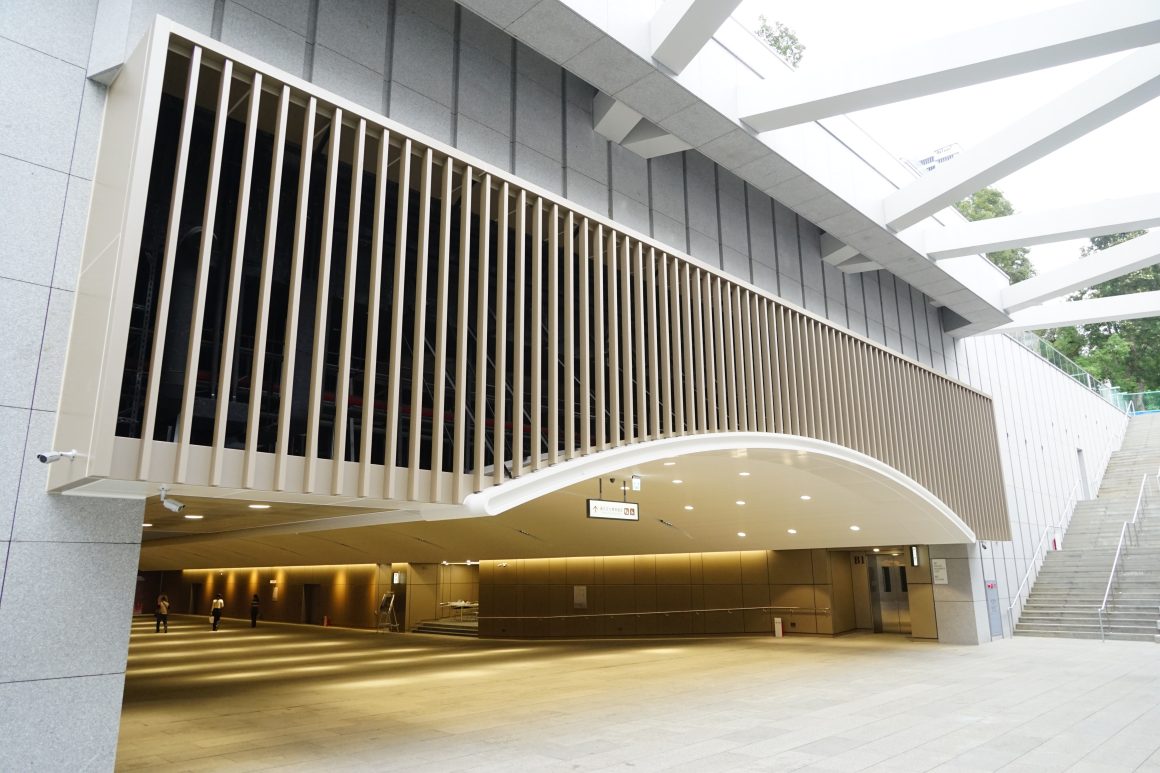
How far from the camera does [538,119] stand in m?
9.59

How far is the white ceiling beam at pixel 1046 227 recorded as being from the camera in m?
13.2

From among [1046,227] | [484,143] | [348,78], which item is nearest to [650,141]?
[484,143]

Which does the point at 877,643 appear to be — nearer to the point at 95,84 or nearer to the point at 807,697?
the point at 807,697

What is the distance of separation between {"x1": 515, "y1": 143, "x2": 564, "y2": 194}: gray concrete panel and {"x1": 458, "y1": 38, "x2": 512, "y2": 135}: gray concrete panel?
0.35 metres

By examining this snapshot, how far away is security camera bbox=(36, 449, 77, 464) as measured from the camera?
4934mm

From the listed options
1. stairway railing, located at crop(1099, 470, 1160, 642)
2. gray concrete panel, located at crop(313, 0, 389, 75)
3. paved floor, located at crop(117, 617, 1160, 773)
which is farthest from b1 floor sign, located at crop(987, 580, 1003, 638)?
gray concrete panel, located at crop(313, 0, 389, 75)

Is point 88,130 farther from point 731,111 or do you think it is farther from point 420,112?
point 731,111

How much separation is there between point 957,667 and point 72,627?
49.2 ft

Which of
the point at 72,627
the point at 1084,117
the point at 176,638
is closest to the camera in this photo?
the point at 72,627

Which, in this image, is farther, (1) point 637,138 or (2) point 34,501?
(1) point 637,138

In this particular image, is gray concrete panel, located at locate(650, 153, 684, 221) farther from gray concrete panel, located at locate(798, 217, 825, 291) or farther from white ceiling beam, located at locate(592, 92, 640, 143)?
gray concrete panel, located at locate(798, 217, 825, 291)

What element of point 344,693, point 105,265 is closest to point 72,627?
point 105,265

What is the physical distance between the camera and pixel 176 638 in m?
24.9

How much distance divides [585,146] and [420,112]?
2.76m
